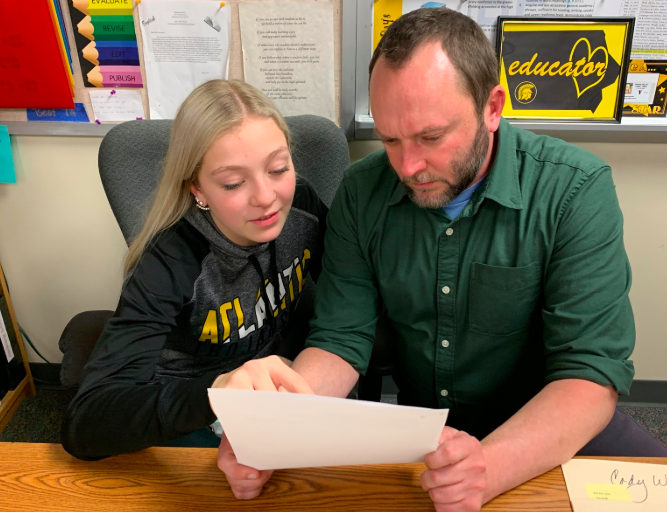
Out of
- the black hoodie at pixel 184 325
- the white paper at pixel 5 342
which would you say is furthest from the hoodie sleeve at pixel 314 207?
the white paper at pixel 5 342

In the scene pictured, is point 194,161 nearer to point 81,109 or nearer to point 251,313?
point 251,313

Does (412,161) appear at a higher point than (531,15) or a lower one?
lower

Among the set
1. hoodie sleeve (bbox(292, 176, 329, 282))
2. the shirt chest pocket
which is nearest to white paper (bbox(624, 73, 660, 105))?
the shirt chest pocket

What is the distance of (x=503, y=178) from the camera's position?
2.90ft

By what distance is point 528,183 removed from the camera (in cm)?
88

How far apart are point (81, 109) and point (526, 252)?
1211 mm

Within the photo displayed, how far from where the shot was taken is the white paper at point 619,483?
24.7 inches

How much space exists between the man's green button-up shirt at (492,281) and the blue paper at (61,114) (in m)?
0.83

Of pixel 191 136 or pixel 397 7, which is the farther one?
pixel 397 7

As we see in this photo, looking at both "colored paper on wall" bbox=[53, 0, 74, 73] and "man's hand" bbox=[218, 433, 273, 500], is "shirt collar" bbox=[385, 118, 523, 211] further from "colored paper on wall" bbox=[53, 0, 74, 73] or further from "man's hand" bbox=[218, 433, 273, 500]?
"colored paper on wall" bbox=[53, 0, 74, 73]

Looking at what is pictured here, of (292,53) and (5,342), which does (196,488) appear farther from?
(5,342)

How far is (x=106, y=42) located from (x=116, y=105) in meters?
0.16

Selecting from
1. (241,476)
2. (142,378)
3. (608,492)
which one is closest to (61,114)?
(142,378)

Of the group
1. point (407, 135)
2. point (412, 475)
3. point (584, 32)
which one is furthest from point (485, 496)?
point (584, 32)
